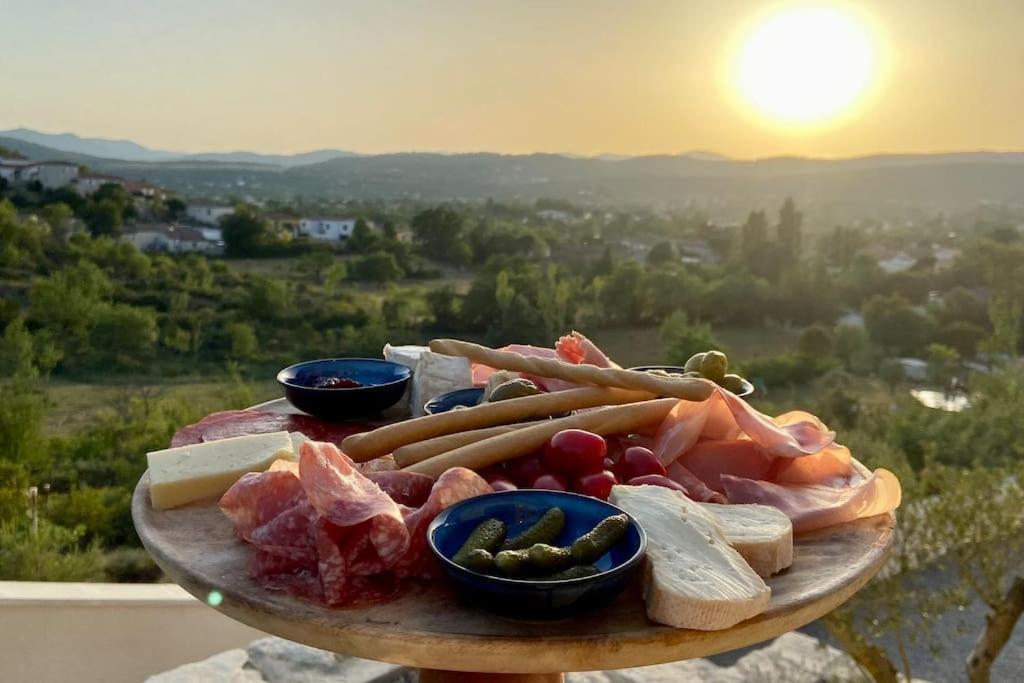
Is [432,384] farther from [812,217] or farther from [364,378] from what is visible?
[812,217]

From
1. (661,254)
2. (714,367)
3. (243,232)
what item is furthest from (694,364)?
(243,232)

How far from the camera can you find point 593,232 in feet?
85.1

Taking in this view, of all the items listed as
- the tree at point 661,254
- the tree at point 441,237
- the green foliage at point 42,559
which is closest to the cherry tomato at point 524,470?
the green foliage at point 42,559

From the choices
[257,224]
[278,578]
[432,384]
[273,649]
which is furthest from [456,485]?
[257,224]

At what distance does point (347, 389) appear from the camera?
2629 millimetres

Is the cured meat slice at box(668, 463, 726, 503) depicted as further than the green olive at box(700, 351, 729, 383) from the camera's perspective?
No

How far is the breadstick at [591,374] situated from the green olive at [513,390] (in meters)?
0.16

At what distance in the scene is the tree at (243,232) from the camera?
82.4ft

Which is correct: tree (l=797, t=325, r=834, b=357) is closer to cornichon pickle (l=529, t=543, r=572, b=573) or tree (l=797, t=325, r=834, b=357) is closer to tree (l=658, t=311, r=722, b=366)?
tree (l=658, t=311, r=722, b=366)

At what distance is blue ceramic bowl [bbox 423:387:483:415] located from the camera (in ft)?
8.45

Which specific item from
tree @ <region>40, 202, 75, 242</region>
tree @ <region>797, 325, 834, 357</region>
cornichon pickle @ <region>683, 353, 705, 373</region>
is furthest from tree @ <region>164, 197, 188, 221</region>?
cornichon pickle @ <region>683, 353, 705, 373</region>

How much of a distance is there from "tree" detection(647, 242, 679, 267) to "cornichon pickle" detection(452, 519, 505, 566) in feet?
79.8

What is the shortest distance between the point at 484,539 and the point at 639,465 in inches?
26.2

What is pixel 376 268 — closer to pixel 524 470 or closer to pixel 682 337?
pixel 682 337
